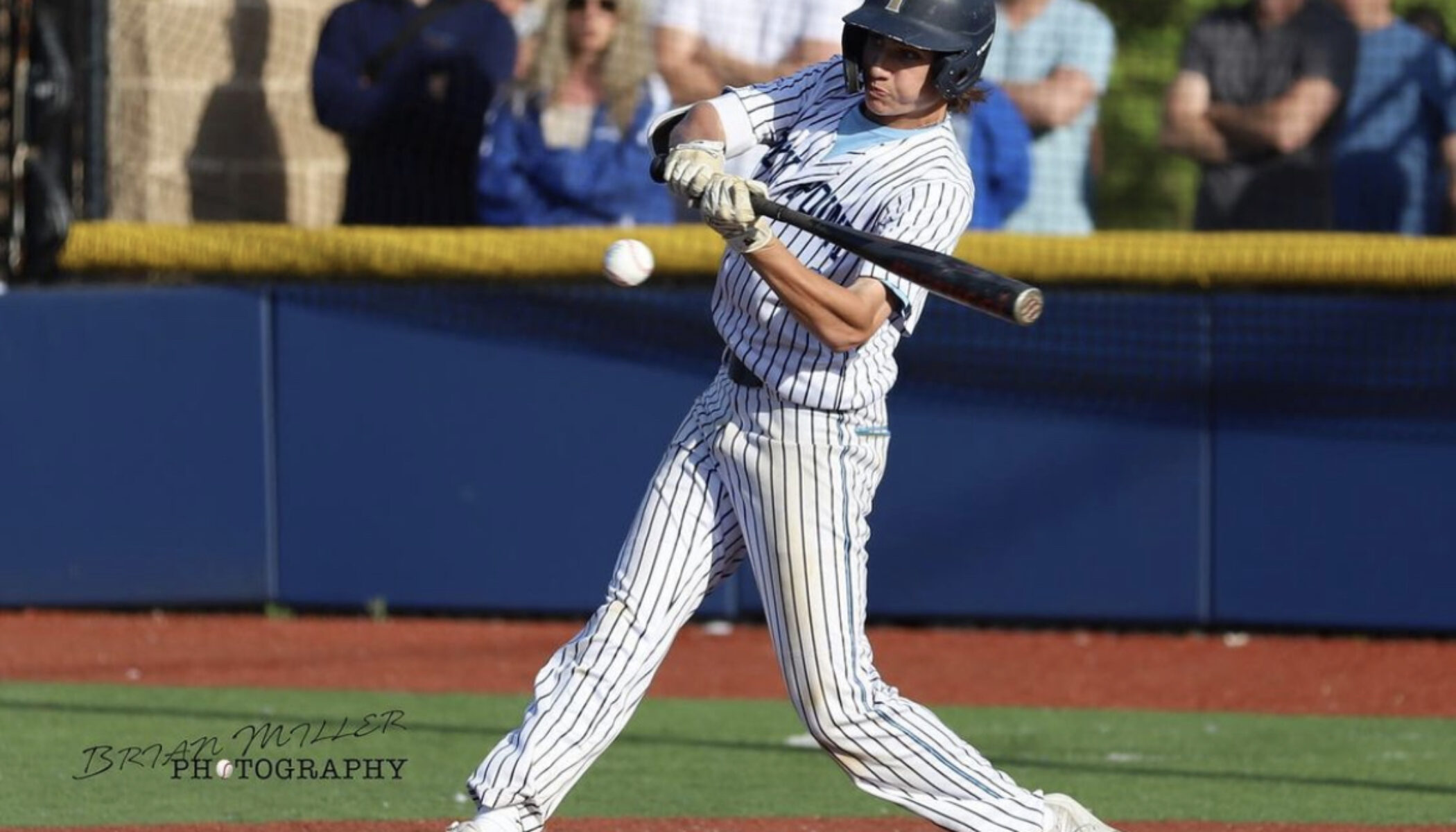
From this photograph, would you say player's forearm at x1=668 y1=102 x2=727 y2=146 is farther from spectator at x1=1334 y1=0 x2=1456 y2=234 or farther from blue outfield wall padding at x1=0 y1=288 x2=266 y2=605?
blue outfield wall padding at x1=0 y1=288 x2=266 y2=605

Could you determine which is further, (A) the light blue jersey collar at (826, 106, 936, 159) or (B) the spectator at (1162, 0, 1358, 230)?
(B) the spectator at (1162, 0, 1358, 230)

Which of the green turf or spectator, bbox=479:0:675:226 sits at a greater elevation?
spectator, bbox=479:0:675:226

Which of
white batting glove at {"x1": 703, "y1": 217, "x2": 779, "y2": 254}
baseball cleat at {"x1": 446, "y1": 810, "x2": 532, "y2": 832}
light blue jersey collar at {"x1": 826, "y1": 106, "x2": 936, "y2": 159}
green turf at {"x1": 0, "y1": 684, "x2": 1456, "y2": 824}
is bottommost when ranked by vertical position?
green turf at {"x1": 0, "y1": 684, "x2": 1456, "y2": 824}

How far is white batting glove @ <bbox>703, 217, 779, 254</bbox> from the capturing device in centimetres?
359

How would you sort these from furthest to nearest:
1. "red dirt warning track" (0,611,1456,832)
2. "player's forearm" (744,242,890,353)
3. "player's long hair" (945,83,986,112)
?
"red dirt warning track" (0,611,1456,832) → "player's long hair" (945,83,986,112) → "player's forearm" (744,242,890,353)

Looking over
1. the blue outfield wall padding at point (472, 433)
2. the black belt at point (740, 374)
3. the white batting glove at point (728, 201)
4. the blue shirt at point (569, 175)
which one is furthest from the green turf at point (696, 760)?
the blue shirt at point (569, 175)

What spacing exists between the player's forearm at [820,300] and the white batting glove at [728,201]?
7 centimetres

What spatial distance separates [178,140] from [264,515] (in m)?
1.47

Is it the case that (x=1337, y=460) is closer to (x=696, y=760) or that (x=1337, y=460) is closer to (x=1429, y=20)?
(x=1429, y=20)

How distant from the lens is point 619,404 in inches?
320

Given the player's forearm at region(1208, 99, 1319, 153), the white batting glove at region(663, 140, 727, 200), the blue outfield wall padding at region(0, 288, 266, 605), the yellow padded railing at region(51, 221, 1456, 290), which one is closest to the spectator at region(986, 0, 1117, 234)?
the yellow padded railing at region(51, 221, 1456, 290)

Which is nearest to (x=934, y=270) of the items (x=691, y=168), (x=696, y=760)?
(x=691, y=168)

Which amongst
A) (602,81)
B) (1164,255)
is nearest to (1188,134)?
(1164,255)

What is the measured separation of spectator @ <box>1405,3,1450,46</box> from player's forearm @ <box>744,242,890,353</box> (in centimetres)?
464
